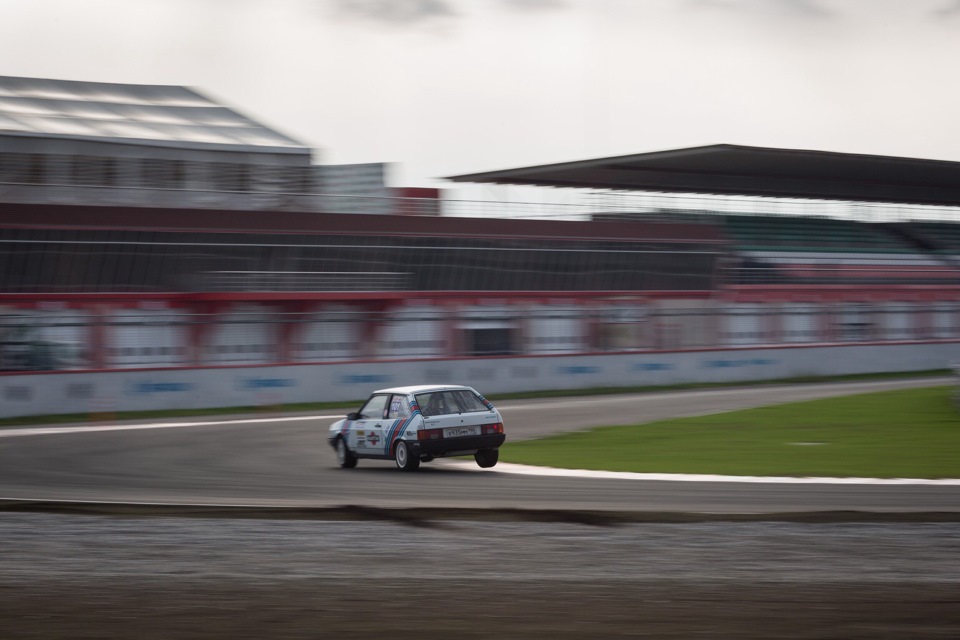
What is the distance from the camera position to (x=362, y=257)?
38.8m

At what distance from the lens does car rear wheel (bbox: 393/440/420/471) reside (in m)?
15.7

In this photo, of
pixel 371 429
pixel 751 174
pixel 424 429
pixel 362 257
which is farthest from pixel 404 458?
pixel 751 174

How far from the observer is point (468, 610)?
6.57 meters

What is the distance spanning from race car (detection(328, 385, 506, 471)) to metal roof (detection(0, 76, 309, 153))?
2524 centimetres

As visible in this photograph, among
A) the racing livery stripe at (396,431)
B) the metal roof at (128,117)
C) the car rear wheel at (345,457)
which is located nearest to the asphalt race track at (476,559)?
the racing livery stripe at (396,431)

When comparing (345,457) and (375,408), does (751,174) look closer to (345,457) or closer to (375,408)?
(375,408)

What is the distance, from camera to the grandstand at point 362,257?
3130 cm

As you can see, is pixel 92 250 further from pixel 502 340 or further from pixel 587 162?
pixel 587 162

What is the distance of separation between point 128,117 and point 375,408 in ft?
95.8

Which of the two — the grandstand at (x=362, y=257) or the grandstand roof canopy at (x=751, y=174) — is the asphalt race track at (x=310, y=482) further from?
the grandstand roof canopy at (x=751, y=174)

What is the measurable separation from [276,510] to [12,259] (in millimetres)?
24370

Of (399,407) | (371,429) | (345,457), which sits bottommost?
(345,457)

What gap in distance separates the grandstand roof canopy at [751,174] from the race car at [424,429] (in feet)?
102

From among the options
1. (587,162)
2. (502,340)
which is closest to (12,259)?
(502,340)
